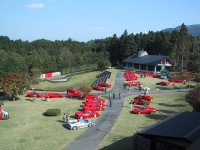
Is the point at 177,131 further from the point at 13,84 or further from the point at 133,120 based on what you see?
the point at 13,84

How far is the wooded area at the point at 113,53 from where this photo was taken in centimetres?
6116

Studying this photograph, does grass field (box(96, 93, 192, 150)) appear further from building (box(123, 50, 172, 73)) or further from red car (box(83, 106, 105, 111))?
building (box(123, 50, 172, 73))

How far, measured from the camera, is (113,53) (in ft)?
306

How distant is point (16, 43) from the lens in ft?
298

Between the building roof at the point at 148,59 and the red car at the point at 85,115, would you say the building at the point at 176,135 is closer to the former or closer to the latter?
the red car at the point at 85,115

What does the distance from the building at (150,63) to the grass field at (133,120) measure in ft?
85.2

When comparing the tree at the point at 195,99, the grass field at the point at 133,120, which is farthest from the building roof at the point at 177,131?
the tree at the point at 195,99

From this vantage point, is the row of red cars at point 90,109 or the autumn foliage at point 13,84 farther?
the autumn foliage at point 13,84

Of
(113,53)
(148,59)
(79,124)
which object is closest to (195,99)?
(79,124)

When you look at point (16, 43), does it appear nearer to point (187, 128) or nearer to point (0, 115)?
point (0, 115)

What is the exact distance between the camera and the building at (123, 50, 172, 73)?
61513 millimetres

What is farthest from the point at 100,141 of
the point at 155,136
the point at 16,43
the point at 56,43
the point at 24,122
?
the point at 56,43

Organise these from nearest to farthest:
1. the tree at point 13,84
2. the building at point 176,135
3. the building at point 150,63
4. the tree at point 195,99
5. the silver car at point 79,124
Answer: the building at point 176,135 < the silver car at point 79,124 < the tree at point 195,99 < the tree at point 13,84 < the building at point 150,63

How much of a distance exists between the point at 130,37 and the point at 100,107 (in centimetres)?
5787
